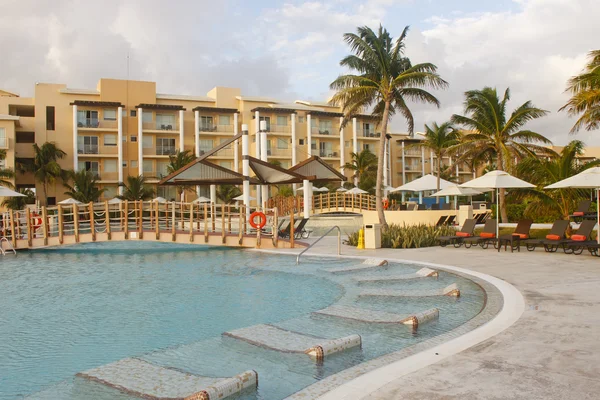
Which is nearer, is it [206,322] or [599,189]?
[206,322]

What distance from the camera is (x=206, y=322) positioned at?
27.2 ft

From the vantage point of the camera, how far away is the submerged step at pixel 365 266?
41.6 feet

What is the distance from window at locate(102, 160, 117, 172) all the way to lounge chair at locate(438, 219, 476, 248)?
131 ft

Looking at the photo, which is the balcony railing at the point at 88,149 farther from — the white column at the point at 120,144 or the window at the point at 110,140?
the white column at the point at 120,144

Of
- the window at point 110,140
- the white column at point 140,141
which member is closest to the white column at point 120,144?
the window at point 110,140

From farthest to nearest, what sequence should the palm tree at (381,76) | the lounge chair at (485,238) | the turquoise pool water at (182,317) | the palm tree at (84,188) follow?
the palm tree at (84,188) < the palm tree at (381,76) < the lounge chair at (485,238) < the turquoise pool water at (182,317)

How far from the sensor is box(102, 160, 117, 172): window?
50625mm

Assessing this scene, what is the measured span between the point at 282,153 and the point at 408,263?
43.5 meters

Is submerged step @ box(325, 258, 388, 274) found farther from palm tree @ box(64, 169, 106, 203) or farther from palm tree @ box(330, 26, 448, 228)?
palm tree @ box(64, 169, 106, 203)

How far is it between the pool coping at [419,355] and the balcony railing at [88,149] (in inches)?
1847

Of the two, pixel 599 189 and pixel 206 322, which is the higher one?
pixel 599 189

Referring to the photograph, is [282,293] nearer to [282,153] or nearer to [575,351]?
[575,351]

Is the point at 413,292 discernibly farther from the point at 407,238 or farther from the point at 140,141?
the point at 140,141

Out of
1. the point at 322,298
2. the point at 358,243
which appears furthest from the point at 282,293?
the point at 358,243
